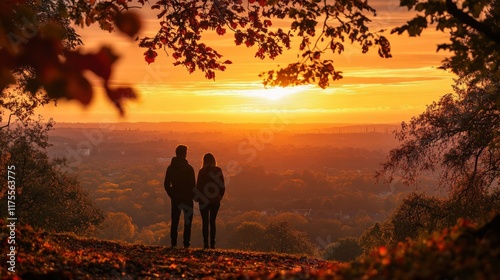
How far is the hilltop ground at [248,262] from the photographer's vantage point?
652 cm

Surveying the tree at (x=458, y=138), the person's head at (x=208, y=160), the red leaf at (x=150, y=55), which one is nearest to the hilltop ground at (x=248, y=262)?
the person's head at (x=208, y=160)

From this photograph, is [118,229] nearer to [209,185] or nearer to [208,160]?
[208,160]

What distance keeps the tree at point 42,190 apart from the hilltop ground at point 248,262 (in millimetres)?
30277

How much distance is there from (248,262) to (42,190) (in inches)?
1456

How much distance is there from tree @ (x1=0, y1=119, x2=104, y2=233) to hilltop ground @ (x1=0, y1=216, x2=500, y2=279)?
3028 cm

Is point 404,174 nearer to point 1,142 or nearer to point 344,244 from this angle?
point 1,142

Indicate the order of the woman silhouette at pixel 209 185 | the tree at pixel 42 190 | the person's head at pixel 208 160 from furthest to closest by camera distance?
the tree at pixel 42 190
the person's head at pixel 208 160
the woman silhouette at pixel 209 185

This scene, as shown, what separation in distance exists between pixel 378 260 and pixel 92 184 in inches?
7731

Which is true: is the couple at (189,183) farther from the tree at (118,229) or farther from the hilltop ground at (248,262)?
the tree at (118,229)

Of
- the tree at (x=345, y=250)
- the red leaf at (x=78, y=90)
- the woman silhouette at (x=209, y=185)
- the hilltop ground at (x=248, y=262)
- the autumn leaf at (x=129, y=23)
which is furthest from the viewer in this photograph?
the tree at (x=345, y=250)

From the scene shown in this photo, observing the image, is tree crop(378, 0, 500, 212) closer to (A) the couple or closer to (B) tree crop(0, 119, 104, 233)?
(A) the couple

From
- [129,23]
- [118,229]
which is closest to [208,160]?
[129,23]

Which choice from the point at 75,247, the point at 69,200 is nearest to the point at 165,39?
the point at 75,247

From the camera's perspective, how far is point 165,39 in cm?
1650
